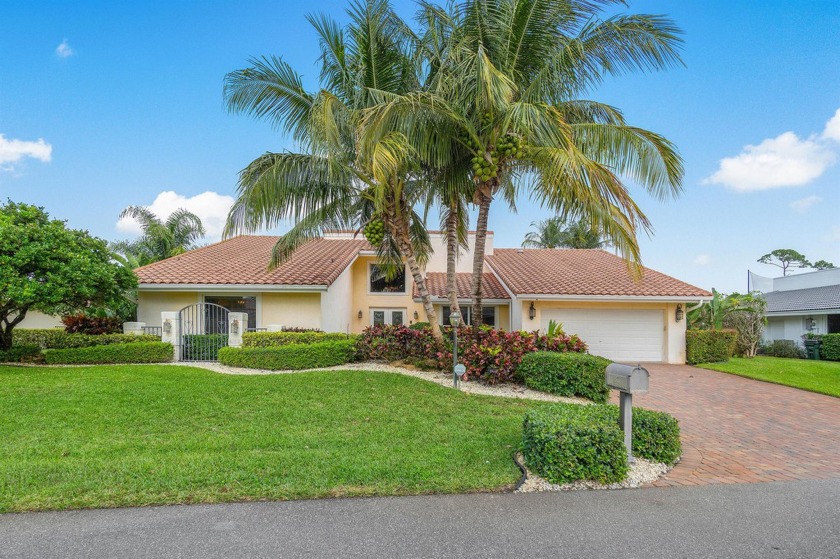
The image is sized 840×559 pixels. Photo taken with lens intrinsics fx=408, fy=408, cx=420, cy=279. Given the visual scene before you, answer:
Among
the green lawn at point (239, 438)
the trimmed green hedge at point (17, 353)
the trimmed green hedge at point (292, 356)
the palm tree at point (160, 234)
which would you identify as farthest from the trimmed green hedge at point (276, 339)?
the palm tree at point (160, 234)

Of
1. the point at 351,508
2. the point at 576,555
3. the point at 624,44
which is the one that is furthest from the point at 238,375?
the point at 624,44

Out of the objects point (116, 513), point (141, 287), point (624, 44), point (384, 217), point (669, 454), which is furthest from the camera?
point (141, 287)

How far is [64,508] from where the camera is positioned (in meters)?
3.56

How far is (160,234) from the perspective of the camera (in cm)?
2130

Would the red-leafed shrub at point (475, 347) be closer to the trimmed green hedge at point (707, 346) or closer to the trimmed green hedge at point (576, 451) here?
the trimmed green hedge at point (576, 451)

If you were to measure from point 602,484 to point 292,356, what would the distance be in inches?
331

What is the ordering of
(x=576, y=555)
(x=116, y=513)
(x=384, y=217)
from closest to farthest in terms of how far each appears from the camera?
1. (x=576, y=555)
2. (x=116, y=513)
3. (x=384, y=217)

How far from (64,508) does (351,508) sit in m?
2.49

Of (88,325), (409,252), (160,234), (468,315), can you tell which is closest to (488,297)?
(468,315)

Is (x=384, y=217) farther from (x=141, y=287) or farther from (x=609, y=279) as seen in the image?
(x=609, y=279)

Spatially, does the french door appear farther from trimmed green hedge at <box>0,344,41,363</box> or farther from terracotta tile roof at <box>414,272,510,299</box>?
trimmed green hedge at <box>0,344,41,363</box>

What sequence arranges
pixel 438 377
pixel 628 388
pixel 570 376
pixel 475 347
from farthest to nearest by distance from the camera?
pixel 438 377 → pixel 475 347 → pixel 570 376 → pixel 628 388

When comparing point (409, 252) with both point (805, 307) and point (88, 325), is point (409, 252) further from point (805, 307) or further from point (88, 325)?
point (805, 307)

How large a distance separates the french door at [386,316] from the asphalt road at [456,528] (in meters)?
13.9
